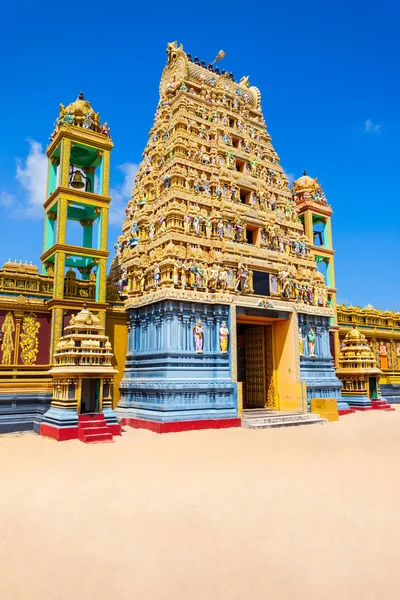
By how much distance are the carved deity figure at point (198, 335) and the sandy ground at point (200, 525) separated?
727 cm

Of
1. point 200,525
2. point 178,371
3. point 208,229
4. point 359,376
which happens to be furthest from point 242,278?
point 200,525

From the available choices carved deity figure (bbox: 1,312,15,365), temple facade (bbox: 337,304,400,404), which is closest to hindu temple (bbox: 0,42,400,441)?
carved deity figure (bbox: 1,312,15,365)

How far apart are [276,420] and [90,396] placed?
7869 millimetres

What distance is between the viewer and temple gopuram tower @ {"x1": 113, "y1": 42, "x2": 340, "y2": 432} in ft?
62.0

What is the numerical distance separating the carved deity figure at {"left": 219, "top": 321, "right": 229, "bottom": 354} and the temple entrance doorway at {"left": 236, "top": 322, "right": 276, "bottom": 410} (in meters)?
4.38

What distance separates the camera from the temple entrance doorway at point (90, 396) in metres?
16.2

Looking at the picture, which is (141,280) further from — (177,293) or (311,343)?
(311,343)

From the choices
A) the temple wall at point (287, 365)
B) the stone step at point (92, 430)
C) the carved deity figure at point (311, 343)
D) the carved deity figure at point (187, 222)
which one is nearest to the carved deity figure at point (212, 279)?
the carved deity figure at point (187, 222)

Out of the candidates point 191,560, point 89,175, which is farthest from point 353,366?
point 191,560

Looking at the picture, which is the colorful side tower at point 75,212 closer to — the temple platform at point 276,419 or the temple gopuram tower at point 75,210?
the temple gopuram tower at point 75,210

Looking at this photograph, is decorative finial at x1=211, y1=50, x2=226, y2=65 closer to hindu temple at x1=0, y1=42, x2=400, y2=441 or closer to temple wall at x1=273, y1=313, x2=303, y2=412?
hindu temple at x1=0, y1=42, x2=400, y2=441

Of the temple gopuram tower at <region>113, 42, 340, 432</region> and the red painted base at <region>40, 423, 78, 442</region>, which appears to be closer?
the red painted base at <region>40, 423, 78, 442</region>

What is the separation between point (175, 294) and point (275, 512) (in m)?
12.5

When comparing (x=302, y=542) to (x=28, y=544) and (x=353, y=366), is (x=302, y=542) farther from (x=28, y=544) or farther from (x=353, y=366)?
(x=353, y=366)
